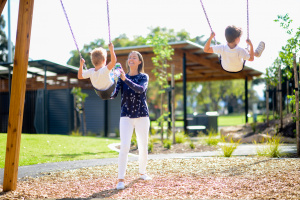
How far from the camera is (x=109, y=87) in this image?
457cm

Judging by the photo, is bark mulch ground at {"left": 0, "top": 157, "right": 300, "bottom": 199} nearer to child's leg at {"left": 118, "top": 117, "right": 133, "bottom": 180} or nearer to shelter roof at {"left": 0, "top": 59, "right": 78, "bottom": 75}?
child's leg at {"left": 118, "top": 117, "right": 133, "bottom": 180}

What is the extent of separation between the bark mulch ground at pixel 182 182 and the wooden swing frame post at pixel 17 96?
12.0 inches

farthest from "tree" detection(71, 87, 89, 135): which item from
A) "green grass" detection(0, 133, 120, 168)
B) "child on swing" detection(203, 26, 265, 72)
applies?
"child on swing" detection(203, 26, 265, 72)

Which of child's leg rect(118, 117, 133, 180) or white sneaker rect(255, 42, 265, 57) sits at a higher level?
white sneaker rect(255, 42, 265, 57)

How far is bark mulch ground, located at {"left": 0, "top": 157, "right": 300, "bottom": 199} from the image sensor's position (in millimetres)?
4375

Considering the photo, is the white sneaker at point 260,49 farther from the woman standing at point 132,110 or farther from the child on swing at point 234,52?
the woman standing at point 132,110

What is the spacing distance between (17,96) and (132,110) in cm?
164

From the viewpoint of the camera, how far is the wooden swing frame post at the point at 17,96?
4.79 metres

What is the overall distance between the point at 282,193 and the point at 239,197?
62 centimetres

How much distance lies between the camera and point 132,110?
4859mm

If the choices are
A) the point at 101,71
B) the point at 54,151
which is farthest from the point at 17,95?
the point at 54,151

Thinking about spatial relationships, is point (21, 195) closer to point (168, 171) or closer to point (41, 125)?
point (168, 171)

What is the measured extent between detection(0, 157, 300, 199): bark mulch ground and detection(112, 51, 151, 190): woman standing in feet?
1.58

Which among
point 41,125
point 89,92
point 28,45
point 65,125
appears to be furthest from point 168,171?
A: point 89,92
